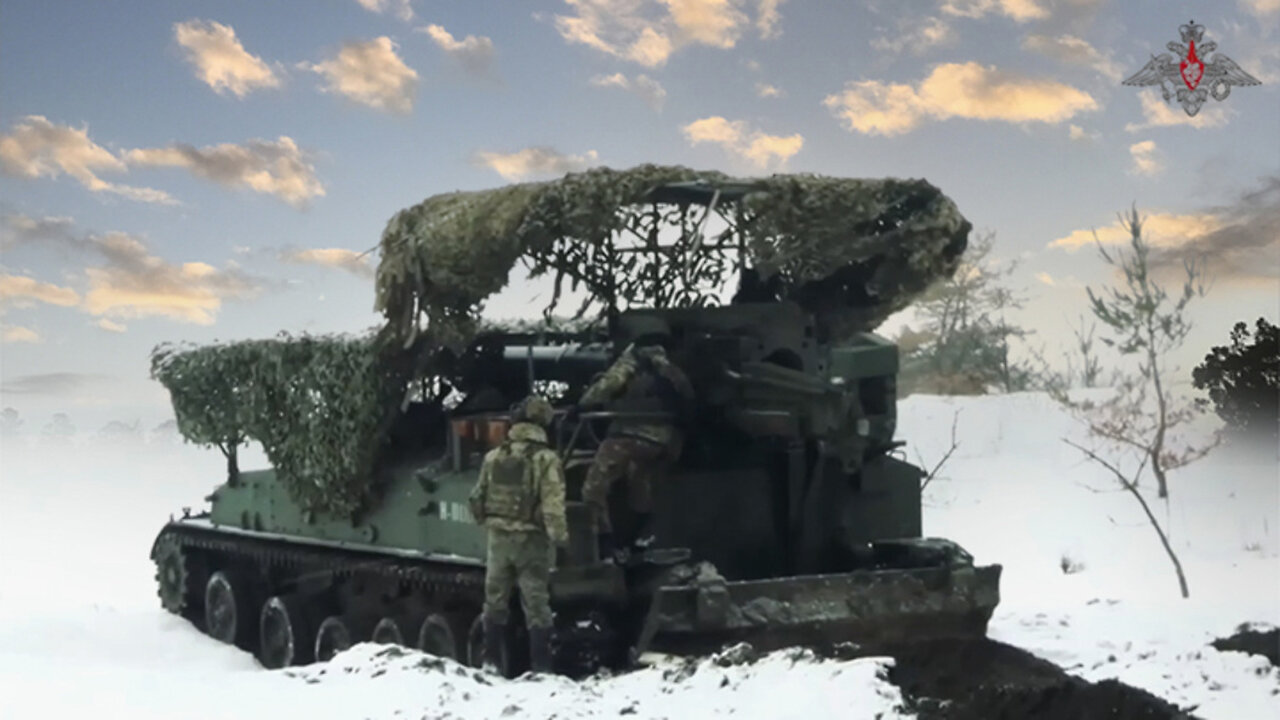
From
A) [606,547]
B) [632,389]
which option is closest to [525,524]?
[606,547]

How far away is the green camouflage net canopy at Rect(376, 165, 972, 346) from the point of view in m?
11.5

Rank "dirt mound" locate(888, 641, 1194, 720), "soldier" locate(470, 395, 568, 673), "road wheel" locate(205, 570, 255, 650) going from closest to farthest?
"dirt mound" locate(888, 641, 1194, 720) < "soldier" locate(470, 395, 568, 673) < "road wheel" locate(205, 570, 255, 650)

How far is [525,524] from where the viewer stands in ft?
34.4

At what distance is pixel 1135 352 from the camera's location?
18.0m

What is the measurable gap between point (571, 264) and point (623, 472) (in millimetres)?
2015

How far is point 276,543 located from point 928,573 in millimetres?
6324

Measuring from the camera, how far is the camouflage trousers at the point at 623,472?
35.0 ft

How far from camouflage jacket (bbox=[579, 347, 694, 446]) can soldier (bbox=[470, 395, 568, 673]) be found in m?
0.47

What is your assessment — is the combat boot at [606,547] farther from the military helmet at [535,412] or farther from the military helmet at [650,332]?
the military helmet at [650,332]

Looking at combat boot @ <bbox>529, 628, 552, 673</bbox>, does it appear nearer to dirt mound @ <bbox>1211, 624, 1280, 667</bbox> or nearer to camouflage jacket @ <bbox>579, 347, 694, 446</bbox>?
camouflage jacket @ <bbox>579, 347, 694, 446</bbox>

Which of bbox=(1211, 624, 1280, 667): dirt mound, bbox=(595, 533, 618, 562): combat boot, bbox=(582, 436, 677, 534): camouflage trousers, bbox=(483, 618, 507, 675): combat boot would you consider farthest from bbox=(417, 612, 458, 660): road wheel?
bbox=(1211, 624, 1280, 667): dirt mound

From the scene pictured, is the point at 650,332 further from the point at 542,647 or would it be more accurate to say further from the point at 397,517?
the point at 397,517

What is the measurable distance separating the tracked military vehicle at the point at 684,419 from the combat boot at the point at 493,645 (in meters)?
0.07

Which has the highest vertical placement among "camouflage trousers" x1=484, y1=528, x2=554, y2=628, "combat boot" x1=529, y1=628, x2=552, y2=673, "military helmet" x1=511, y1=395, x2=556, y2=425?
"military helmet" x1=511, y1=395, x2=556, y2=425
